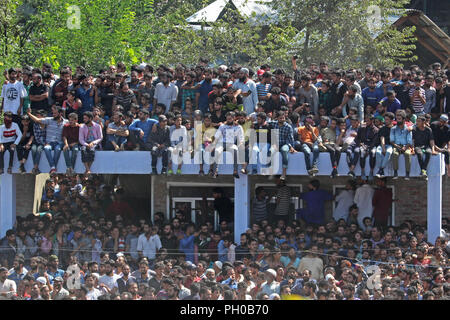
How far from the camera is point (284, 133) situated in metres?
19.0

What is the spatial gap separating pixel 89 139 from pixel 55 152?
73 centimetres

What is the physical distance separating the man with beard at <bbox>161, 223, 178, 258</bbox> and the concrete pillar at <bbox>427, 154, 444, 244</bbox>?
4956 mm

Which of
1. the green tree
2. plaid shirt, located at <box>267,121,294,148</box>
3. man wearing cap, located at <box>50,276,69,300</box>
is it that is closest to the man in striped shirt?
plaid shirt, located at <box>267,121,294,148</box>

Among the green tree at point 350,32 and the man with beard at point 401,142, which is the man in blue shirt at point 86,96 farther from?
the green tree at point 350,32

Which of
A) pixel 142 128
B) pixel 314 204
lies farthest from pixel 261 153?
pixel 142 128

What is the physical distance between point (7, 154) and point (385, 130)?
770 centimetres

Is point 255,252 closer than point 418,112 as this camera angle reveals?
Yes

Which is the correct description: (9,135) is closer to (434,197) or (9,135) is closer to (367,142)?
(367,142)

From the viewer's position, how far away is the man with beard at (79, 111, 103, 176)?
64.4 ft

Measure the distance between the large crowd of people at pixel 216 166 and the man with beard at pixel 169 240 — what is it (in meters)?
0.04
